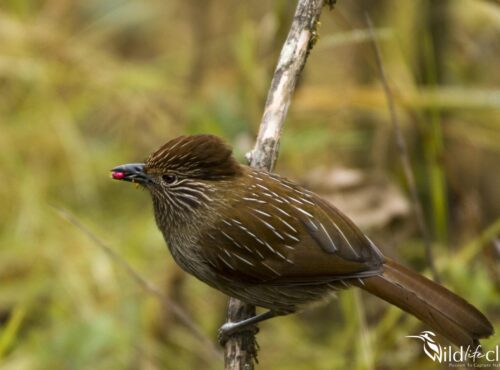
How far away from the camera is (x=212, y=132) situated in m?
5.93

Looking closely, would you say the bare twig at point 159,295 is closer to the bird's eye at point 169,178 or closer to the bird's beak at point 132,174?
the bird's beak at point 132,174

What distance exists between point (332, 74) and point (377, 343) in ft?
11.7

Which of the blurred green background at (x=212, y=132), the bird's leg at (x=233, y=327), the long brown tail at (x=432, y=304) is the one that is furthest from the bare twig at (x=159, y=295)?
the blurred green background at (x=212, y=132)

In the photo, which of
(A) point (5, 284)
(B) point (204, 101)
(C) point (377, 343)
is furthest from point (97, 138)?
(C) point (377, 343)

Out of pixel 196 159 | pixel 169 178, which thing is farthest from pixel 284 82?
pixel 169 178

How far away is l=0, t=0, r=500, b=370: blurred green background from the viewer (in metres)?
5.51

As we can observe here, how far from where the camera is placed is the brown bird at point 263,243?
13.0ft

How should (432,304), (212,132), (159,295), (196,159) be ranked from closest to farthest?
(432,304) → (196,159) → (159,295) → (212,132)

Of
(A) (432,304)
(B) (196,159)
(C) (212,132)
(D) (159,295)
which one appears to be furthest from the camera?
(C) (212,132)

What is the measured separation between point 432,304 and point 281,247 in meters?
0.63

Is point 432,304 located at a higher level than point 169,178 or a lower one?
lower

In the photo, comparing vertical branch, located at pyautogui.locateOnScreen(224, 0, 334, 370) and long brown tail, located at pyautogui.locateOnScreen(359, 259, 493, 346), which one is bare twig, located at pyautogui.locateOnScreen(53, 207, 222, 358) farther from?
long brown tail, located at pyautogui.locateOnScreen(359, 259, 493, 346)

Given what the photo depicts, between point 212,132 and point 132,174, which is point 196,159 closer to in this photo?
point 132,174

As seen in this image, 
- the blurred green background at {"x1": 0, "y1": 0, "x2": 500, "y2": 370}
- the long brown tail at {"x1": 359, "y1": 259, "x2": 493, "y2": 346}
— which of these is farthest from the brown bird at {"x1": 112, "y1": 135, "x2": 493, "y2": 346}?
the blurred green background at {"x1": 0, "y1": 0, "x2": 500, "y2": 370}
